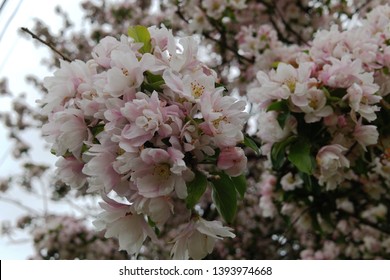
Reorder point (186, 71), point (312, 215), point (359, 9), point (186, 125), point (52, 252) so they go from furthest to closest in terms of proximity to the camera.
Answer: point (52, 252)
point (359, 9)
point (312, 215)
point (186, 71)
point (186, 125)

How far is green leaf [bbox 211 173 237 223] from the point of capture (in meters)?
1.03

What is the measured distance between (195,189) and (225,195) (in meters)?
0.10

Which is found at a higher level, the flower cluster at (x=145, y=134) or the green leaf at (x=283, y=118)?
the flower cluster at (x=145, y=134)

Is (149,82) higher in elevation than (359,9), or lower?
higher

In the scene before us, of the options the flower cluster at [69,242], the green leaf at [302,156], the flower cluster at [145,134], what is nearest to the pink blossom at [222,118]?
the flower cluster at [145,134]

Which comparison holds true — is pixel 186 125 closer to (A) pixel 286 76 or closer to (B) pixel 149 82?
(B) pixel 149 82

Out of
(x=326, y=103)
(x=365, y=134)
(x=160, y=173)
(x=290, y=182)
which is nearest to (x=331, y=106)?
(x=326, y=103)

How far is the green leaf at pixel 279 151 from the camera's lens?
1.48m

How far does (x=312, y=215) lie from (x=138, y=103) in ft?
4.23

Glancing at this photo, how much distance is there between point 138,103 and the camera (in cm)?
93

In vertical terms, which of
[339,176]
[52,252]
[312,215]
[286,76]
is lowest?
[52,252]

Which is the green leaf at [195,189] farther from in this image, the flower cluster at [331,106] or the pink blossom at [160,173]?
the flower cluster at [331,106]

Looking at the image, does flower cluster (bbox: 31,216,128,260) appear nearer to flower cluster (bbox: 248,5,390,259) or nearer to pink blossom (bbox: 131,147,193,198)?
flower cluster (bbox: 248,5,390,259)

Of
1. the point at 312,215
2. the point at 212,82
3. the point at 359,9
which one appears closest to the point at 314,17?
the point at 359,9
